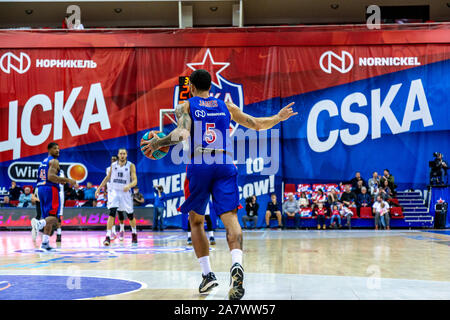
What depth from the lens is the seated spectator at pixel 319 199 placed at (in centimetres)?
1666

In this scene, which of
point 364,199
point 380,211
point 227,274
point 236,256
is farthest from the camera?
point 364,199

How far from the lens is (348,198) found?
54.6ft

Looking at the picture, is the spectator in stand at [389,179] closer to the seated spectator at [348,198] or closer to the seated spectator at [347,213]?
the seated spectator at [348,198]

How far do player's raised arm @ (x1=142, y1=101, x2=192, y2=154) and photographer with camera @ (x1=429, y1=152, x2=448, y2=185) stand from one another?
1436 centimetres

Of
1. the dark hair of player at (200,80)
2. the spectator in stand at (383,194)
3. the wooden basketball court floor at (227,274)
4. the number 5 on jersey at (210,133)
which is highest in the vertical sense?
the dark hair of player at (200,80)

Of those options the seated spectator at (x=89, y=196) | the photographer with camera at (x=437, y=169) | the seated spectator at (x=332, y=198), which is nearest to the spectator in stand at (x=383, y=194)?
the seated spectator at (x=332, y=198)

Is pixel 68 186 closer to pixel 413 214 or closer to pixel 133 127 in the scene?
pixel 133 127

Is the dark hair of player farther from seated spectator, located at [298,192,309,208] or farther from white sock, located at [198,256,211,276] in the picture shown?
seated spectator, located at [298,192,309,208]

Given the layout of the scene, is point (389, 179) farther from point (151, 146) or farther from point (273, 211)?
point (151, 146)

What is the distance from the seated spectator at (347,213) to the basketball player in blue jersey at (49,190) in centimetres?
995

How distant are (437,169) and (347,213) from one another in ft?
10.8

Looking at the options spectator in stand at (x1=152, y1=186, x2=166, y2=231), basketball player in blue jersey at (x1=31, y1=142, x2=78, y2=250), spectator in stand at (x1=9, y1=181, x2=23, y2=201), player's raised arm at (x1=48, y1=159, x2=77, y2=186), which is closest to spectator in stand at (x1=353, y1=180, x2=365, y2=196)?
spectator in stand at (x1=152, y1=186, x2=166, y2=231)

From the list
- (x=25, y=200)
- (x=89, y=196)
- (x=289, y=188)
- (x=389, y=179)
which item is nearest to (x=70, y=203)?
(x=89, y=196)
